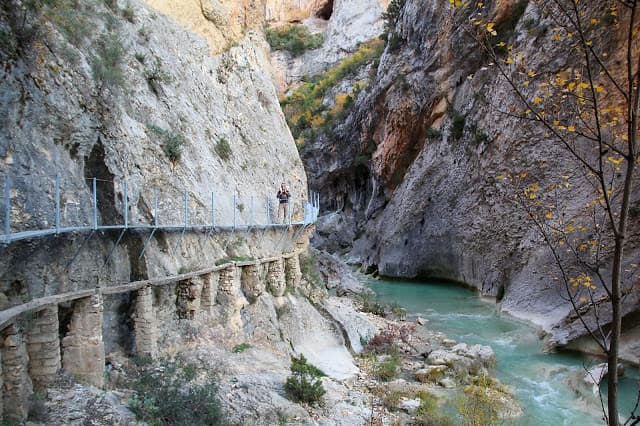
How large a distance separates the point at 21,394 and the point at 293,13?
227 ft

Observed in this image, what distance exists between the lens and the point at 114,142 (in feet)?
32.6

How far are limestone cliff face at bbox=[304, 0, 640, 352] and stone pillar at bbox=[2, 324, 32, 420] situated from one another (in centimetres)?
1516

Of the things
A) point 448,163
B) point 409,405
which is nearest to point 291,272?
point 409,405

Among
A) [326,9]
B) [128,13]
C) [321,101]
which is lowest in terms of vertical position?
[128,13]

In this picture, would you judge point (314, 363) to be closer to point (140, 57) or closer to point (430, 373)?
point (430, 373)

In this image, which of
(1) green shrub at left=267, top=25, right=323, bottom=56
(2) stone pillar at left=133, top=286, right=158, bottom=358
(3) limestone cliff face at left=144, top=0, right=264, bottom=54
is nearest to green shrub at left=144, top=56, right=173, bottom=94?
(3) limestone cliff face at left=144, top=0, right=264, bottom=54

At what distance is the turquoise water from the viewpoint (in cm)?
1145

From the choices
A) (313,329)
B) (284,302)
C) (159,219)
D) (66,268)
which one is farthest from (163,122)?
(313,329)

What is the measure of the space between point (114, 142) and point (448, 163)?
2383 cm

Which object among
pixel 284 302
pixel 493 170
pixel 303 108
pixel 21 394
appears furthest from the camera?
pixel 303 108

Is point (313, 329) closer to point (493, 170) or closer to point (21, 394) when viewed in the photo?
point (21, 394)

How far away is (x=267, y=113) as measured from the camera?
1934 cm

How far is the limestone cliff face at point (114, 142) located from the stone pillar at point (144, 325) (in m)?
0.63

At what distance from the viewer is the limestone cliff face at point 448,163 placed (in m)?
21.6
